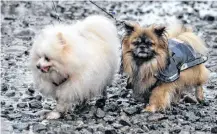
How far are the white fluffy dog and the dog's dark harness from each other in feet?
2.11

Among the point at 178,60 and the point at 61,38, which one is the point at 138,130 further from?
the point at 61,38

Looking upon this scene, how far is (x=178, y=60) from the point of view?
299 inches

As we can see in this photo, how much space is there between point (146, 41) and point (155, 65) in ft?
1.07

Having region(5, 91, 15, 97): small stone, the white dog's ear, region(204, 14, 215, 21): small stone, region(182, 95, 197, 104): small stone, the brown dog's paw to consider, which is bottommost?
the brown dog's paw

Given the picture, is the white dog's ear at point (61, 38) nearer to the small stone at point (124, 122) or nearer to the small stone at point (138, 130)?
the small stone at point (124, 122)

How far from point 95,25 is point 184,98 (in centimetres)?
173

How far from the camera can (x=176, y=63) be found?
7.56 metres

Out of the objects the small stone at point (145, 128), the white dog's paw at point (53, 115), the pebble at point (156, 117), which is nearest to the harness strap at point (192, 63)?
the pebble at point (156, 117)

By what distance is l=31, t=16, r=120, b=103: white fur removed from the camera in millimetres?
6801

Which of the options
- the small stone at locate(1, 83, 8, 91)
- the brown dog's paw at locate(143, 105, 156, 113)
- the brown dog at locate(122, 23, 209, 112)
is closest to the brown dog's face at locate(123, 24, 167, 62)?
the brown dog at locate(122, 23, 209, 112)

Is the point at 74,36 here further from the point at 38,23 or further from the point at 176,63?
the point at 38,23

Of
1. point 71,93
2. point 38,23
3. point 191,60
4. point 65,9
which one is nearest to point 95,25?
point 71,93

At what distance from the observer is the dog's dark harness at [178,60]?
24.5ft

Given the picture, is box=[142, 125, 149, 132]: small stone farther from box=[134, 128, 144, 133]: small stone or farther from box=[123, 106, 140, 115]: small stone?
box=[123, 106, 140, 115]: small stone
